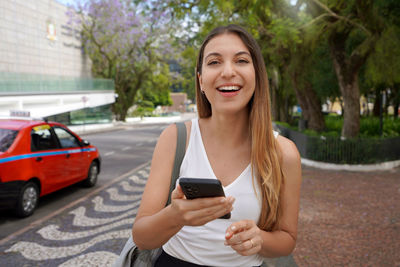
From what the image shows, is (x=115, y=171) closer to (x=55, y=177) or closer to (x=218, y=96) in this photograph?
(x=55, y=177)

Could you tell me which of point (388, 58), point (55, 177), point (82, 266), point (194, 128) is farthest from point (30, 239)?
point (388, 58)

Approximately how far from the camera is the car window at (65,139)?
7.73m

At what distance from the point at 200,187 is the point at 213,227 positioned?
1.56 ft

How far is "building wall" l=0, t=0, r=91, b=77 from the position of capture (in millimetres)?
30922

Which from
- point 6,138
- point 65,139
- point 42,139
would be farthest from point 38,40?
point 6,138

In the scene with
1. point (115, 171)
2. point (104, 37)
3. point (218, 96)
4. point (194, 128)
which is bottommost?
Result: point (115, 171)

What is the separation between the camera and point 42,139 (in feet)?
22.9

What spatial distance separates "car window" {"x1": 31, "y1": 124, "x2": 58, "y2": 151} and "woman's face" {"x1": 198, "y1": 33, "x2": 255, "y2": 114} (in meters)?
5.68

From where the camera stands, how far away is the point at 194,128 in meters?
1.87

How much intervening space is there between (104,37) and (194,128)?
3866 cm

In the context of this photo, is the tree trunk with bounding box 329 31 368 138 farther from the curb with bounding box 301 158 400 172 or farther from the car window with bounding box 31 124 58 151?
the car window with bounding box 31 124 58 151

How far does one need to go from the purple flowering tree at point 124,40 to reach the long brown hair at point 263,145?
33.1m

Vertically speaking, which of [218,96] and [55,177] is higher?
[218,96]

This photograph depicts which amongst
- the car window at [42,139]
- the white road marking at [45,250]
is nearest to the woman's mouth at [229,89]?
the white road marking at [45,250]
